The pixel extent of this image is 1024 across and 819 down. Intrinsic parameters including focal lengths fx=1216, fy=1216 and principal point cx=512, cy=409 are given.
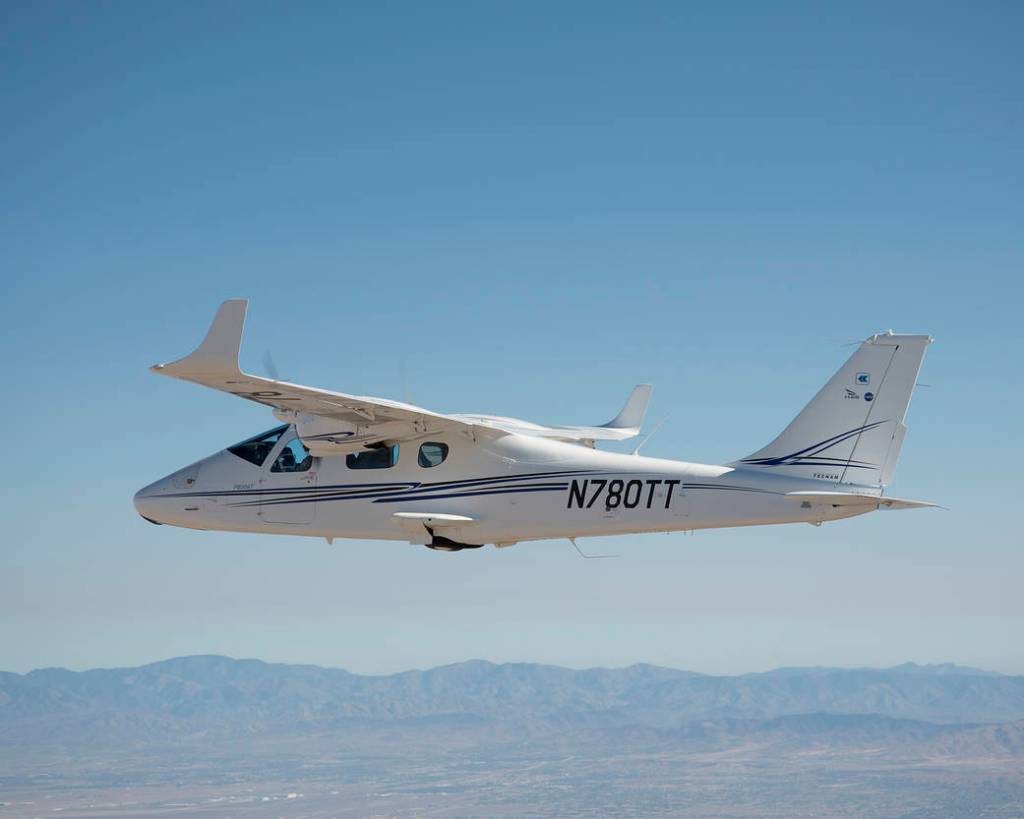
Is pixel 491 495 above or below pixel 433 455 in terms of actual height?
below

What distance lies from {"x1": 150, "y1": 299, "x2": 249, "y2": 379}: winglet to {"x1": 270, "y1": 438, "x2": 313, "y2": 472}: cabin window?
20.1 feet

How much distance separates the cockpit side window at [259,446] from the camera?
35656 millimetres

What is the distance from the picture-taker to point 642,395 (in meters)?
45.2

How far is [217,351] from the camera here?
29203mm

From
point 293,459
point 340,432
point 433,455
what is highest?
point 433,455

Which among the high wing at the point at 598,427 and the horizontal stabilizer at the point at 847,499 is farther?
the high wing at the point at 598,427

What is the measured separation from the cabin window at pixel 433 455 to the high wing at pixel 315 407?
43cm

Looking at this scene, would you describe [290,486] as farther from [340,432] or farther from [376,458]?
[376,458]

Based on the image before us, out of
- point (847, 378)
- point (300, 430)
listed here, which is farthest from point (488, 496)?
point (847, 378)

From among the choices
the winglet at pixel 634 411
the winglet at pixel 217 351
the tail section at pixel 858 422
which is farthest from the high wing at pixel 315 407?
the winglet at pixel 634 411

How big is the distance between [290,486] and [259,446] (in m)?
1.73

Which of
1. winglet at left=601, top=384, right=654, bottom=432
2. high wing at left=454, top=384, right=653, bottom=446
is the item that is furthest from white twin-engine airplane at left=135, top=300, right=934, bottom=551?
winglet at left=601, top=384, right=654, bottom=432

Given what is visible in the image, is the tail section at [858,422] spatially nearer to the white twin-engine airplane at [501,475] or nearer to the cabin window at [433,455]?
the white twin-engine airplane at [501,475]

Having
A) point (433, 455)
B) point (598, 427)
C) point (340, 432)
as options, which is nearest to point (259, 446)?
point (340, 432)
